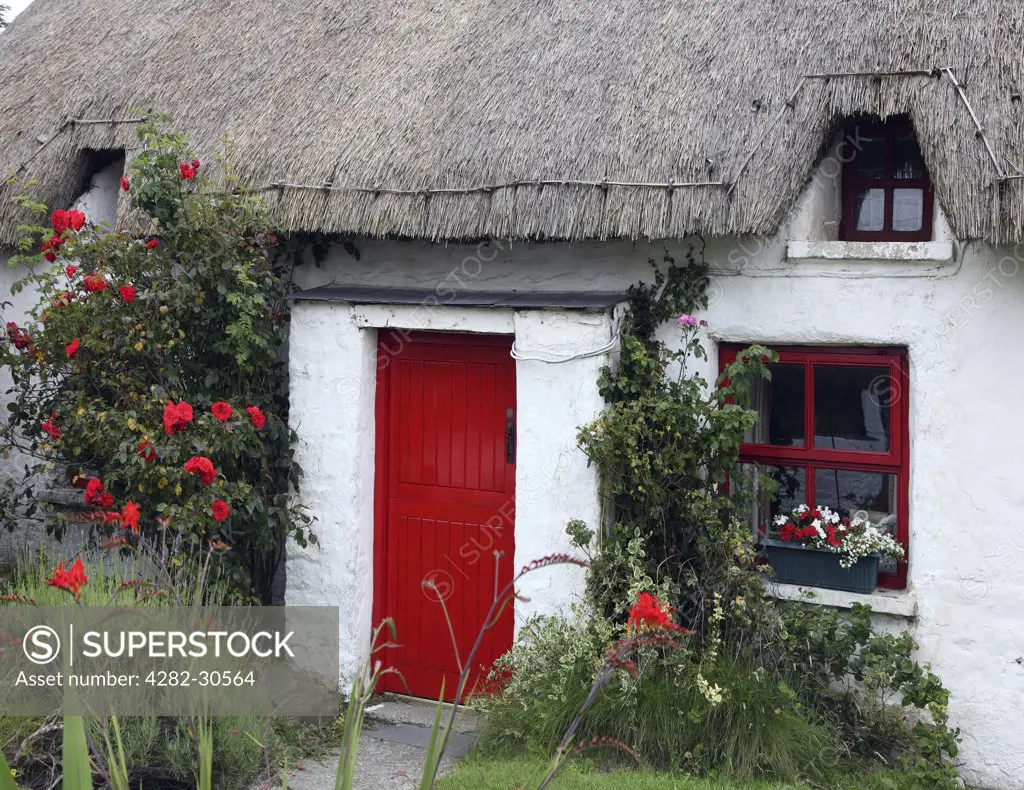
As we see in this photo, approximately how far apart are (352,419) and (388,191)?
1.21 m

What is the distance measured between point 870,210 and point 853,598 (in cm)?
189

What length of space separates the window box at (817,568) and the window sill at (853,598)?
3cm

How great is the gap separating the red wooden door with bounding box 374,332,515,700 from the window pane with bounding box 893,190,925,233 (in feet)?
6.72

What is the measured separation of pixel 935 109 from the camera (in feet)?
15.9

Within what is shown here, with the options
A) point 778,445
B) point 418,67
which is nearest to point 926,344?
point 778,445

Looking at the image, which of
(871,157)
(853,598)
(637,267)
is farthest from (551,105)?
(853,598)

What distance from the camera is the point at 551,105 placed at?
5738 mm

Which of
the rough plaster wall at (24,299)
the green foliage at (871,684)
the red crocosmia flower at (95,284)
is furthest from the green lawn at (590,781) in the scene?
the rough plaster wall at (24,299)

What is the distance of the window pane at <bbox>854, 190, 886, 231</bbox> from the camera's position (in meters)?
5.32

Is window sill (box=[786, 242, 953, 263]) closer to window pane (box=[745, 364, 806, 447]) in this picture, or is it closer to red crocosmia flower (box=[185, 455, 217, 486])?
window pane (box=[745, 364, 806, 447])

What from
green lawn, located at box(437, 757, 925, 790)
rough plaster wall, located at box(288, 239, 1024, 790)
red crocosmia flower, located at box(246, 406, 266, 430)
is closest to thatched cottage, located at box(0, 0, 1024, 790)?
rough plaster wall, located at box(288, 239, 1024, 790)

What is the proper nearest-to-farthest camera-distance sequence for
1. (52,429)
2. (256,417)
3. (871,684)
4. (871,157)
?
(871,684) → (871,157) → (256,417) → (52,429)

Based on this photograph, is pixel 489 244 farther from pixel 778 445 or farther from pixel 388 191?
pixel 778 445

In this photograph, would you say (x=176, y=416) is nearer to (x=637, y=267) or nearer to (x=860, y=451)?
(x=637, y=267)
